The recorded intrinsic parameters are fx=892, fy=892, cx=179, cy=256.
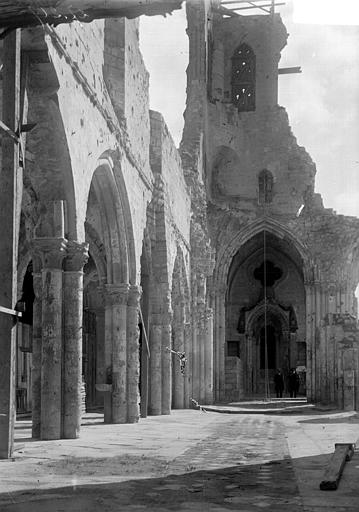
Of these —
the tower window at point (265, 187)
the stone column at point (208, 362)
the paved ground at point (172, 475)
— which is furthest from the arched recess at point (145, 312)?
the tower window at point (265, 187)

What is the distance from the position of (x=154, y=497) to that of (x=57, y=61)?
22.0ft

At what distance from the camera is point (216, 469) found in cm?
816

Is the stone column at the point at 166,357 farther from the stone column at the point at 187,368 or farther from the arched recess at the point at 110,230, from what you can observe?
the stone column at the point at 187,368

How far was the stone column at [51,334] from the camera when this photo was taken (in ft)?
37.9

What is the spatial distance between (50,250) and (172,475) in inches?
195

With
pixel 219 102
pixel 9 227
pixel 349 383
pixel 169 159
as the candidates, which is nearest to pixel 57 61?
pixel 9 227

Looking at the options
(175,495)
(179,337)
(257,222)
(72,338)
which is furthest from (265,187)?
(175,495)

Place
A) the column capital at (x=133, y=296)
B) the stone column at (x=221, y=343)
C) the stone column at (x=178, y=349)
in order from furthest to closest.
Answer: the stone column at (x=221, y=343) < the stone column at (x=178, y=349) < the column capital at (x=133, y=296)

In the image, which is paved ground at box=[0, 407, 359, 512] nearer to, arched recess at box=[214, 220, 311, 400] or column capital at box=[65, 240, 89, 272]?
column capital at box=[65, 240, 89, 272]

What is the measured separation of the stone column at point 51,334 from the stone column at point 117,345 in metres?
4.81

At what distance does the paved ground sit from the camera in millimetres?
5859

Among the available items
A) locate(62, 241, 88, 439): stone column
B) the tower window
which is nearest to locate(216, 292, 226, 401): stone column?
the tower window

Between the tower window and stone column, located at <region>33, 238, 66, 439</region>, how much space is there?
26.3 meters

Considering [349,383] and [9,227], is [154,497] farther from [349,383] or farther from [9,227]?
[349,383]
